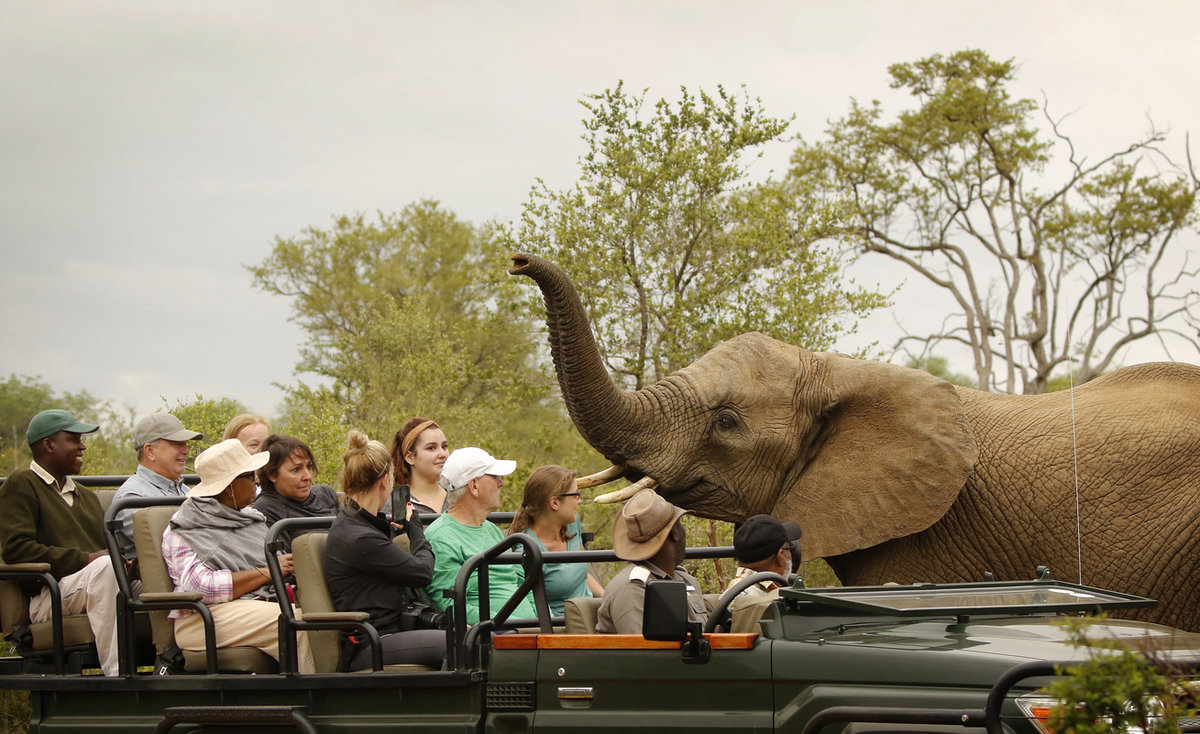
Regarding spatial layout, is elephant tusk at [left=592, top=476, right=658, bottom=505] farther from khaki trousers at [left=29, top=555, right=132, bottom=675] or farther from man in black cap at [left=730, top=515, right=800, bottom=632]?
khaki trousers at [left=29, top=555, right=132, bottom=675]

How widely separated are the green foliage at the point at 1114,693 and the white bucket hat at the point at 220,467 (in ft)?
11.4

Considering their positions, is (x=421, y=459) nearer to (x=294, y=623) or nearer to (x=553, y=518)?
(x=553, y=518)

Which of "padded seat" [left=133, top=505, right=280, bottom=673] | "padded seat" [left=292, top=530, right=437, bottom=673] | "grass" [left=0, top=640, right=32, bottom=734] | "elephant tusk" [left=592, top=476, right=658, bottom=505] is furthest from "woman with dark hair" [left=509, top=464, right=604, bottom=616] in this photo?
"grass" [left=0, top=640, right=32, bottom=734]

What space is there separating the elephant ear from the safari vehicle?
2.85 meters

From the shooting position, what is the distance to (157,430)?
668 cm

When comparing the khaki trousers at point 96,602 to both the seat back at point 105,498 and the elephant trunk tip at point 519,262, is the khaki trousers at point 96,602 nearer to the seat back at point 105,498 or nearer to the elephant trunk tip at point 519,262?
the seat back at point 105,498

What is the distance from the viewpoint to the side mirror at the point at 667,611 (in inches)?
162

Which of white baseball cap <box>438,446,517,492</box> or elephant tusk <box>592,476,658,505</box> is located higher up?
white baseball cap <box>438,446,517,492</box>

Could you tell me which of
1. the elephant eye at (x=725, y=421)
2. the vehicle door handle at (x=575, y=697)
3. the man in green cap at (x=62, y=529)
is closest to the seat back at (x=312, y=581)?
the man in green cap at (x=62, y=529)

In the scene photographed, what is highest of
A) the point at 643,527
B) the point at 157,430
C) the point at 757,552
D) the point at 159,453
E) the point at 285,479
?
the point at 157,430

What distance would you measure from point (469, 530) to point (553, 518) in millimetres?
362

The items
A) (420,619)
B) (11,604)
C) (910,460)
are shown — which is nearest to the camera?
(420,619)

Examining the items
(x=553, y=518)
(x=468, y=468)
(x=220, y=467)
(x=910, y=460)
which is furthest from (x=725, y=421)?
(x=220, y=467)

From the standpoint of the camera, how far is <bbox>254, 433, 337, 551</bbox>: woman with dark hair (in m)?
6.51
